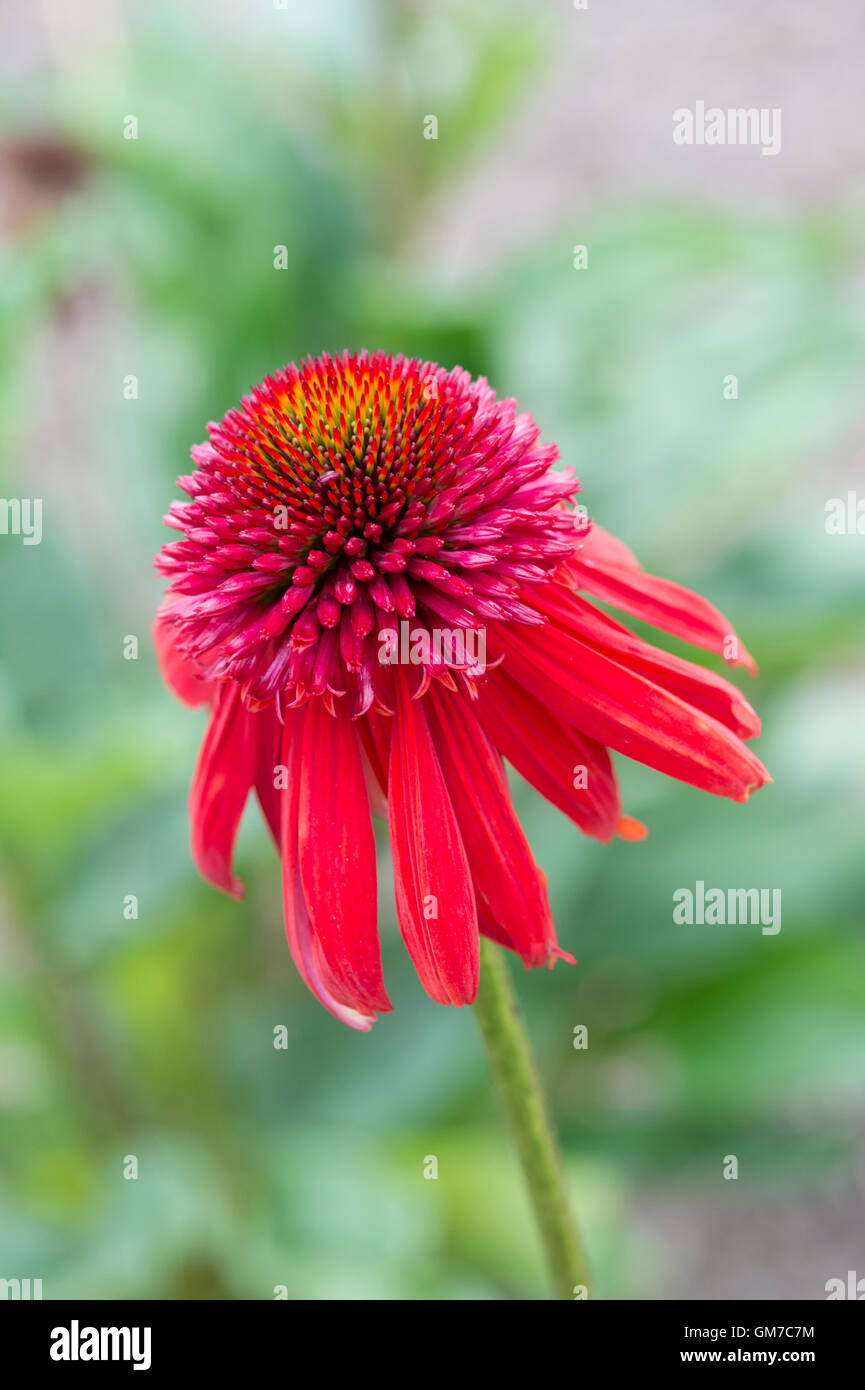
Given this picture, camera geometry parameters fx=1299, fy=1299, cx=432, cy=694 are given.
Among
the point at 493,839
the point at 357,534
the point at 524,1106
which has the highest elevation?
the point at 357,534

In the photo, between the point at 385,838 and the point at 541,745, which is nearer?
the point at 541,745

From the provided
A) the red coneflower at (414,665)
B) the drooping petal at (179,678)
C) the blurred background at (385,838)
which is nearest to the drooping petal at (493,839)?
the red coneflower at (414,665)

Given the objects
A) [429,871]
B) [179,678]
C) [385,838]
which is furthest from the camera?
[385,838]

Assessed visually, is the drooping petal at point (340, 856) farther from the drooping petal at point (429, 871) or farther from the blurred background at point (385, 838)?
the blurred background at point (385, 838)

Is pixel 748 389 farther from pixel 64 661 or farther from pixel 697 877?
pixel 64 661

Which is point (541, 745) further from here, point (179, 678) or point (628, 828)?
point (179, 678)

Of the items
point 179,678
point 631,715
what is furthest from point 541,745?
point 179,678

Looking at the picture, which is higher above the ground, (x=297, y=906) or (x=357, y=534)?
(x=357, y=534)

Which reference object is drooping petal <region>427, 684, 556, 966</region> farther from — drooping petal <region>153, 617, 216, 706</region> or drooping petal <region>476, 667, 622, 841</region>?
drooping petal <region>153, 617, 216, 706</region>
